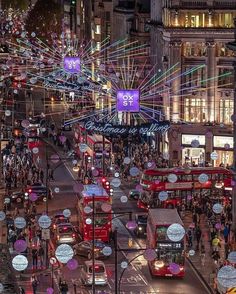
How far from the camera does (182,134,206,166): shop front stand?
3824 inches

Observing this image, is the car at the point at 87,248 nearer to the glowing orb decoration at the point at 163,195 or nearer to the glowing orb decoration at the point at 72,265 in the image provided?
the glowing orb decoration at the point at 72,265

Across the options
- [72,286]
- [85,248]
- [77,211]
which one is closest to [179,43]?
[77,211]

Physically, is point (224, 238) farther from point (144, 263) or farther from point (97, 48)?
point (97, 48)

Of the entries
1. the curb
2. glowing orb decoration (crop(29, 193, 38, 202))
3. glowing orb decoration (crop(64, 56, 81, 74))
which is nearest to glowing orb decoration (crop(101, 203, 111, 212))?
the curb

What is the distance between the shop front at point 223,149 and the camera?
310 feet

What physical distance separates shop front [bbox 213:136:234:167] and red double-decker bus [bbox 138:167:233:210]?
14.7 meters

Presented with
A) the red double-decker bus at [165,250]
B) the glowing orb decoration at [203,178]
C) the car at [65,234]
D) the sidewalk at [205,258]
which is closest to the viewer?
the red double-decker bus at [165,250]

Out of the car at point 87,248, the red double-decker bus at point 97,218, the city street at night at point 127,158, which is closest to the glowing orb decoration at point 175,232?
the city street at night at point 127,158

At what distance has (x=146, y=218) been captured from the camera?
70250 mm

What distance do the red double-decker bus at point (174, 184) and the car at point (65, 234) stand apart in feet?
33.9

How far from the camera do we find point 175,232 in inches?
2226

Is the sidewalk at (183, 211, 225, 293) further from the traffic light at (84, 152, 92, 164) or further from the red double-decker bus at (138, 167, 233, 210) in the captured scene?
the traffic light at (84, 152, 92, 164)

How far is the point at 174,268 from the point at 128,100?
30.4m

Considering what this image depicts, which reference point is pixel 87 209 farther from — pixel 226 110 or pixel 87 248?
pixel 226 110
